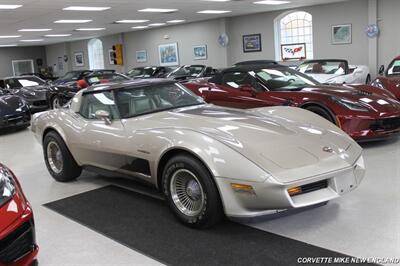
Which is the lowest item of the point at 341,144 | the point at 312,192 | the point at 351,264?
the point at 351,264

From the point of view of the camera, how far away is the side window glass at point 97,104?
4.39m

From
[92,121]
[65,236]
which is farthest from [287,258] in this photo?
[92,121]

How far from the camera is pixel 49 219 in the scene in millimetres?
3922

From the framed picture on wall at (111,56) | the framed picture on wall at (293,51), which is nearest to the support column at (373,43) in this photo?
the framed picture on wall at (293,51)

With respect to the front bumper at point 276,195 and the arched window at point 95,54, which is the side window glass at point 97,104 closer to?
the front bumper at point 276,195

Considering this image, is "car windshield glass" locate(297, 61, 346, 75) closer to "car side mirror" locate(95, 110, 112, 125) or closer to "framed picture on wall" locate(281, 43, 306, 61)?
"framed picture on wall" locate(281, 43, 306, 61)

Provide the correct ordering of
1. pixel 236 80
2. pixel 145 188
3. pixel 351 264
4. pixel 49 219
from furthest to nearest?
pixel 236 80 < pixel 145 188 < pixel 49 219 < pixel 351 264

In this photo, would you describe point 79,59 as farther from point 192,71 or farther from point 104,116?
point 104,116

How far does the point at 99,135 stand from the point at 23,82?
33.7 feet

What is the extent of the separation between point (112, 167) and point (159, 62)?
17.9 m

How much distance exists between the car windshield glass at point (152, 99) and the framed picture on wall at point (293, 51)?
40.6 feet

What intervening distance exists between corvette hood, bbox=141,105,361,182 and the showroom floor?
49cm

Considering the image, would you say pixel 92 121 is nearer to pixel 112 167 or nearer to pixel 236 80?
pixel 112 167

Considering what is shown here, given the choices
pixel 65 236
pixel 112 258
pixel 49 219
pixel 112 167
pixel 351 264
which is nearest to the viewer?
pixel 351 264
